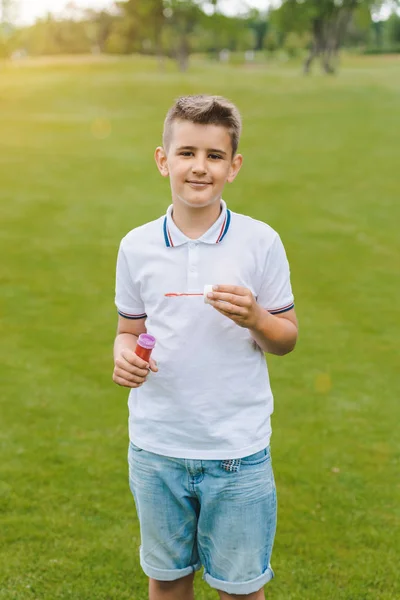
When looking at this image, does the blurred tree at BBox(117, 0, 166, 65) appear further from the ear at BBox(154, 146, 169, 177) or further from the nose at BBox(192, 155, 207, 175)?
the nose at BBox(192, 155, 207, 175)

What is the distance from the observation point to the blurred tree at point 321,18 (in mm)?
50969

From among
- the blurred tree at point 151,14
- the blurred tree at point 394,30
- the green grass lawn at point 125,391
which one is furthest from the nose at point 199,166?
the blurred tree at point 394,30

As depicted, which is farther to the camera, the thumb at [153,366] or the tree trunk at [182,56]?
the tree trunk at [182,56]

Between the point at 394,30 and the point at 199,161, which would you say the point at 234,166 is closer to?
the point at 199,161

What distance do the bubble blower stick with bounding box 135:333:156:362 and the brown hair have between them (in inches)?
26.0

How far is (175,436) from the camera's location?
2551 mm

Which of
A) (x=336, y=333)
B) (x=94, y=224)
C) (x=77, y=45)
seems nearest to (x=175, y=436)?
(x=336, y=333)

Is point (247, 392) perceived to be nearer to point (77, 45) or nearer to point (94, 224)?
point (94, 224)

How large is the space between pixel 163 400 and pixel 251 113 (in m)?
25.3

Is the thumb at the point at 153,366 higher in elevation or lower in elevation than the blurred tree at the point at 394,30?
higher

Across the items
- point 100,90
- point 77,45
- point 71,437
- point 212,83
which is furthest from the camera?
point 77,45

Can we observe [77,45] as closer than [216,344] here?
No

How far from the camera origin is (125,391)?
6.14m

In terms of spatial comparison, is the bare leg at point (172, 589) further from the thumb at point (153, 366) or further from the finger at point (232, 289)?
the finger at point (232, 289)
